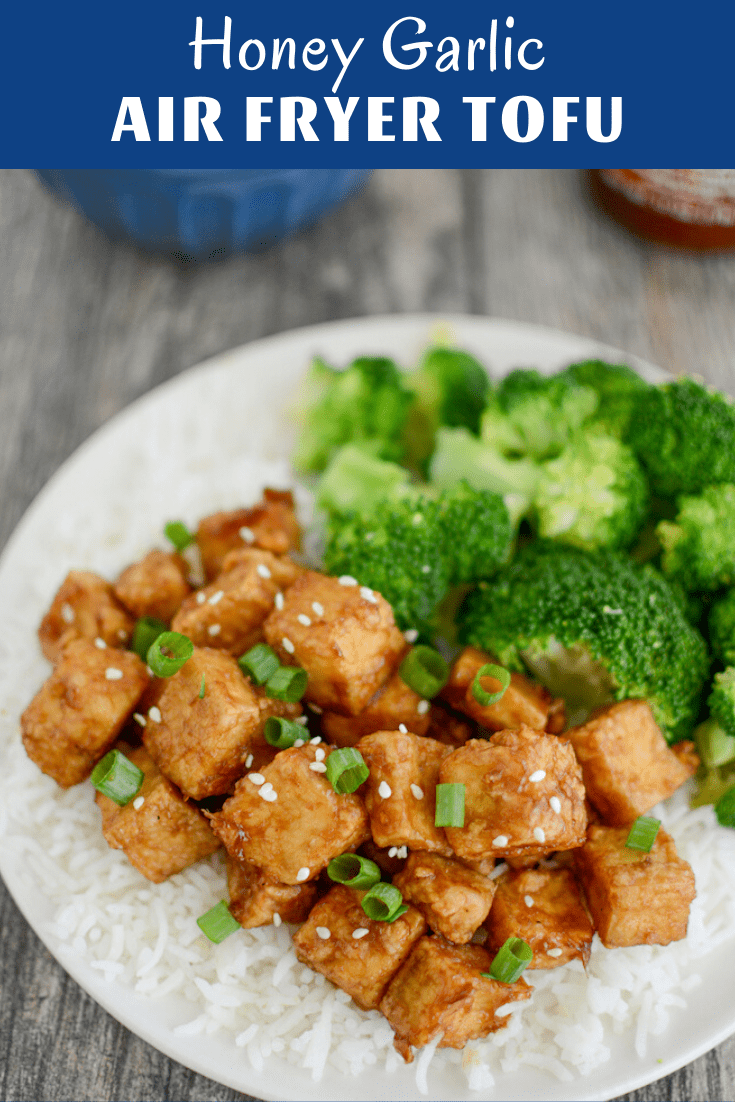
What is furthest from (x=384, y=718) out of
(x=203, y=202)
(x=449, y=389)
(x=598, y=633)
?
(x=203, y=202)

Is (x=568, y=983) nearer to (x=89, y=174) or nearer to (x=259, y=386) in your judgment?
(x=259, y=386)

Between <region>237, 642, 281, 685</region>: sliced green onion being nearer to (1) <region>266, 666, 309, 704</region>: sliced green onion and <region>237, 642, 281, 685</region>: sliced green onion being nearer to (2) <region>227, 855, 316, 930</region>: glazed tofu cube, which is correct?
(1) <region>266, 666, 309, 704</region>: sliced green onion

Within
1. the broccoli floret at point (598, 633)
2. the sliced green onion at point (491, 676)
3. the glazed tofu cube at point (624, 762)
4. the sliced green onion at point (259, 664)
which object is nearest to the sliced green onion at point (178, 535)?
the sliced green onion at point (259, 664)

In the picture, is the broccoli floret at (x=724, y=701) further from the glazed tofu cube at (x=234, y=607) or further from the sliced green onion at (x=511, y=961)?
the glazed tofu cube at (x=234, y=607)

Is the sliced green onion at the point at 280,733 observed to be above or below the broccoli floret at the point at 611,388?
below

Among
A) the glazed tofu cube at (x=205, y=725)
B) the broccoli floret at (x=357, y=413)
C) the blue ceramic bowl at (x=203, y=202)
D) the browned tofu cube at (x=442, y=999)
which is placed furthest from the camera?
the blue ceramic bowl at (x=203, y=202)

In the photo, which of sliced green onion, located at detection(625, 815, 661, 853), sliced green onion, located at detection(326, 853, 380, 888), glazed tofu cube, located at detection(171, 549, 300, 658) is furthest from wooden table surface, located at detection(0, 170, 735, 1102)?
sliced green onion, located at detection(625, 815, 661, 853)

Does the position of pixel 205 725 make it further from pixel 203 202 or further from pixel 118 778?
pixel 203 202
